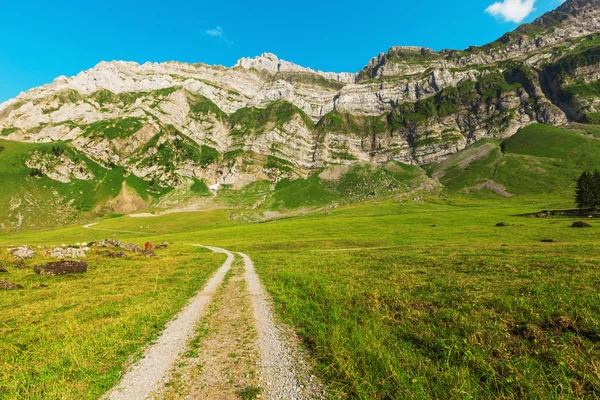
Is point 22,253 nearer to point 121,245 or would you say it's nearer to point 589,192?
point 121,245

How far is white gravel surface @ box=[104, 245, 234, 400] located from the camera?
24.6 feet

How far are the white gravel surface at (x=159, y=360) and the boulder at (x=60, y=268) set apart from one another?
21370 millimetres

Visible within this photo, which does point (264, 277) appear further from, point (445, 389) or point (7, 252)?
point (7, 252)

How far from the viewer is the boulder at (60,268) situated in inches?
1062

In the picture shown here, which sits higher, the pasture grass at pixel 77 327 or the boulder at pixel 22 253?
the boulder at pixel 22 253

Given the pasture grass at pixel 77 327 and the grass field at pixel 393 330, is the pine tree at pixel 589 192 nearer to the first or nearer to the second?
the grass field at pixel 393 330

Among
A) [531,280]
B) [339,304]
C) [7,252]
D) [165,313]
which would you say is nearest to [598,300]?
[531,280]

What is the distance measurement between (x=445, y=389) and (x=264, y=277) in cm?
2156

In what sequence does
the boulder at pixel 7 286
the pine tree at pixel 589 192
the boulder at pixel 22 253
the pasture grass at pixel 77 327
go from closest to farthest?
1. the pasture grass at pixel 77 327
2. the boulder at pixel 7 286
3. the boulder at pixel 22 253
4. the pine tree at pixel 589 192

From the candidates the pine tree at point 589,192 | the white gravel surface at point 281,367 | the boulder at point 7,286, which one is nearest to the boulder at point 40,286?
the boulder at point 7,286

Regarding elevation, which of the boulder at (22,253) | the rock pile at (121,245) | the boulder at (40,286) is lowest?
the rock pile at (121,245)

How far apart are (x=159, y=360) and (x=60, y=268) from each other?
1104 inches

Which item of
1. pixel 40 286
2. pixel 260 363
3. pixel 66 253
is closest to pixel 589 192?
pixel 260 363

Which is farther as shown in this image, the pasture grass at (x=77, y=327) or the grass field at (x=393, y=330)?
the pasture grass at (x=77, y=327)
